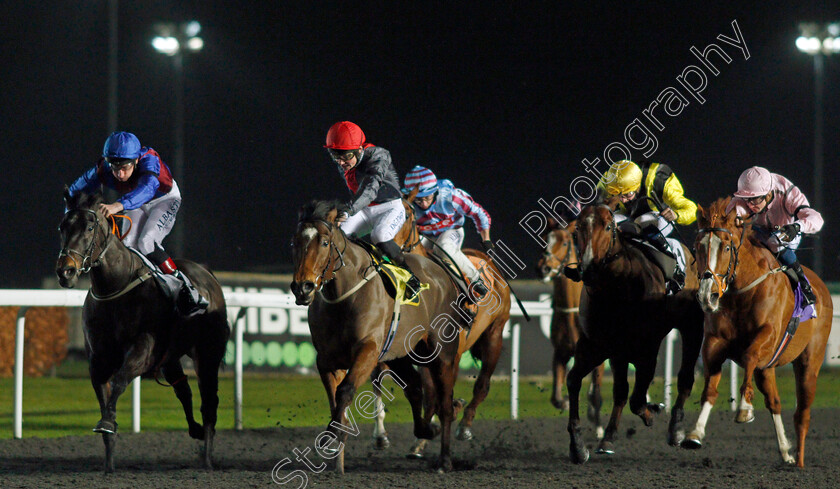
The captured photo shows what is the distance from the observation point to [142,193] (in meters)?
4.80

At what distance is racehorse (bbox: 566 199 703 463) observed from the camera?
490 centimetres

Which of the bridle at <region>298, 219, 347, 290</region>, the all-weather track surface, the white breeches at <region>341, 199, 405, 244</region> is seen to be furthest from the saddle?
the all-weather track surface

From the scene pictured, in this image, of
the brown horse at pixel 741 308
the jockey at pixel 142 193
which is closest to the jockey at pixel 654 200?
the brown horse at pixel 741 308

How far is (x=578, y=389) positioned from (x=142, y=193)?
8.17 ft

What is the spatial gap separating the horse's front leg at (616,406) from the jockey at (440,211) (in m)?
1.20

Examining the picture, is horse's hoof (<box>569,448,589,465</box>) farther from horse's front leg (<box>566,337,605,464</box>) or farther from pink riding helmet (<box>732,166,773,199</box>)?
pink riding helmet (<box>732,166,773,199</box>)

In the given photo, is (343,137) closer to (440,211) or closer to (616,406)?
(440,211)

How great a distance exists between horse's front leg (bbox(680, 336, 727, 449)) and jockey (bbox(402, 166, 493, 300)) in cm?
173

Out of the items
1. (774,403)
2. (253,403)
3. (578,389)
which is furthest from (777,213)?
(253,403)

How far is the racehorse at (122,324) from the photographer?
437 cm

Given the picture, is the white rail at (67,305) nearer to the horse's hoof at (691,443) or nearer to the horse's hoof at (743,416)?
the horse's hoof at (743,416)

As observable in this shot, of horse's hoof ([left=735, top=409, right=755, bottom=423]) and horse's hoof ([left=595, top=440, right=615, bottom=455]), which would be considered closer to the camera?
horse's hoof ([left=735, top=409, right=755, bottom=423])

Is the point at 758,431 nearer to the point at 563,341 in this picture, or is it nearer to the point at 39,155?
the point at 563,341

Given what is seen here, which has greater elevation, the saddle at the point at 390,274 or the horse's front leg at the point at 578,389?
the saddle at the point at 390,274
